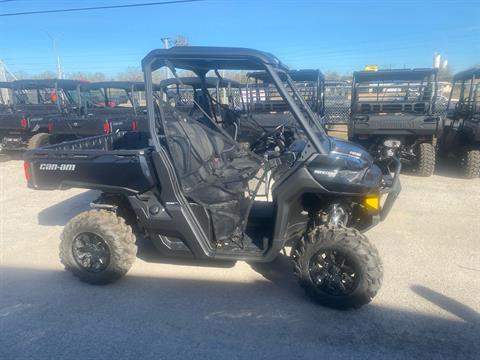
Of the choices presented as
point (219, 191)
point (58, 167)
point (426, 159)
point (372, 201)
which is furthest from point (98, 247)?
point (426, 159)

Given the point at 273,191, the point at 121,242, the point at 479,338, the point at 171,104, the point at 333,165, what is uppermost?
the point at 171,104

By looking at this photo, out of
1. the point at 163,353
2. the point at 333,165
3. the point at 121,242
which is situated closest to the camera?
the point at 163,353

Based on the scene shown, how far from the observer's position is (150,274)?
3688mm

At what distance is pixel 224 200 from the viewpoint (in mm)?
3430

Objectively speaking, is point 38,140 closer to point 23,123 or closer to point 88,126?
point 23,123

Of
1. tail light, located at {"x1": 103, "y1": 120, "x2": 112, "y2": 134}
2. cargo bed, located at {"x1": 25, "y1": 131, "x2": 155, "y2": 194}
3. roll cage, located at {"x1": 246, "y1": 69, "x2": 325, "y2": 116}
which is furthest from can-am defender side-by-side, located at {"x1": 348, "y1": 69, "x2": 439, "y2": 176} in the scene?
cargo bed, located at {"x1": 25, "y1": 131, "x2": 155, "y2": 194}

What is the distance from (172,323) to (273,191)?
4.13 ft

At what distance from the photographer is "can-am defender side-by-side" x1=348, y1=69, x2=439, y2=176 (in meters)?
7.28

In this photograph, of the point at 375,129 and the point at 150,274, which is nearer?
the point at 150,274

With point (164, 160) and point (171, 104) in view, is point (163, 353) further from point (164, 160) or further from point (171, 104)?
point (171, 104)

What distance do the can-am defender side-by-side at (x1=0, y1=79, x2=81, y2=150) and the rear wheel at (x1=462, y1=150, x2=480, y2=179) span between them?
875cm

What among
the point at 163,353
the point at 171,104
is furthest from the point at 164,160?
the point at 163,353

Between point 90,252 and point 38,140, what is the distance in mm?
6598

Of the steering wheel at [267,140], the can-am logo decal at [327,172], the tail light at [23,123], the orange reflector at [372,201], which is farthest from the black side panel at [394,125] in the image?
the tail light at [23,123]
